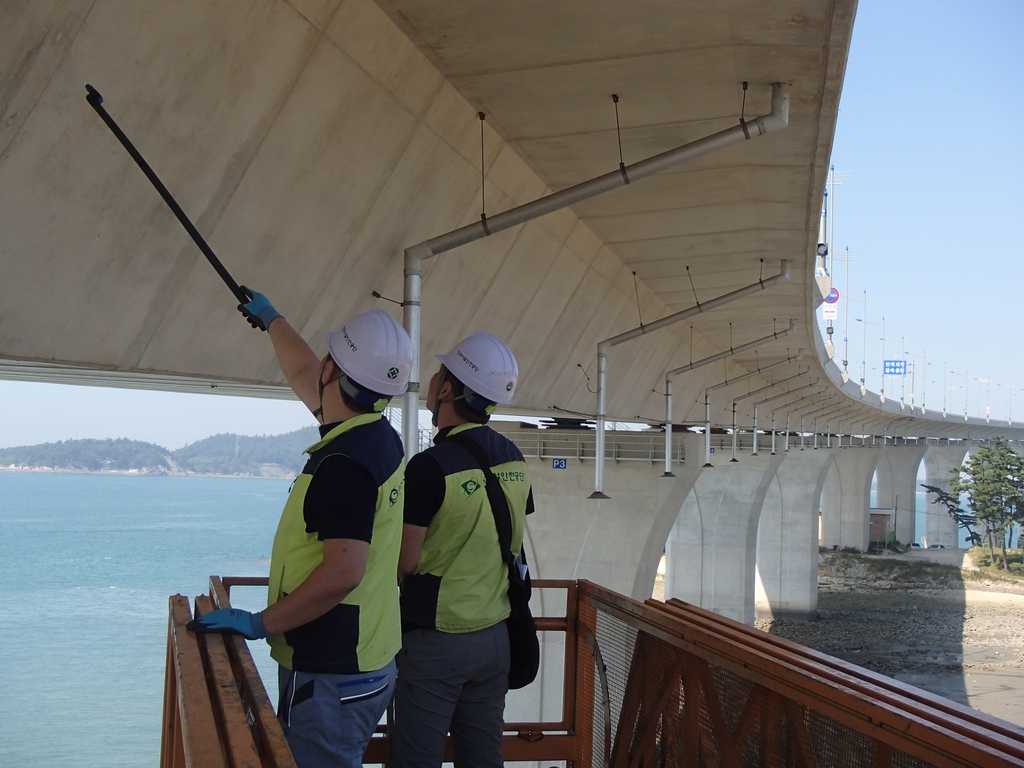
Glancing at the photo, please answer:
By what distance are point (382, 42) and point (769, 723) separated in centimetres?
508

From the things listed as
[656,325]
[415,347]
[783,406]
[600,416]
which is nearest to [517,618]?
[415,347]

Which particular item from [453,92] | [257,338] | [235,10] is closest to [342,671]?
[235,10]

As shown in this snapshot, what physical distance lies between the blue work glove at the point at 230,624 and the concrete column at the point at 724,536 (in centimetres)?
4405

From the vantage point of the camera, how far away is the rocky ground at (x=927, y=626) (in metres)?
44.2

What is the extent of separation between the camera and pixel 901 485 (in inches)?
4112

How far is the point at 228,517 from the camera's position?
124562 millimetres

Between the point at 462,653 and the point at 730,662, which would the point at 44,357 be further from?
the point at 730,662

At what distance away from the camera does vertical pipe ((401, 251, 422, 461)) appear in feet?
24.0

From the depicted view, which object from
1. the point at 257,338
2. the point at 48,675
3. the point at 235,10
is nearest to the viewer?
the point at 235,10

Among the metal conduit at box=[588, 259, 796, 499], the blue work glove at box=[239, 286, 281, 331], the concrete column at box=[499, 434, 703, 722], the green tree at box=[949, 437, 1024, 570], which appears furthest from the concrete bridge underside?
the green tree at box=[949, 437, 1024, 570]

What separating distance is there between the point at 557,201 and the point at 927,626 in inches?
2183

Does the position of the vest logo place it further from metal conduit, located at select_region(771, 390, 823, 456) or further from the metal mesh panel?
metal conduit, located at select_region(771, 390, 823, 456)

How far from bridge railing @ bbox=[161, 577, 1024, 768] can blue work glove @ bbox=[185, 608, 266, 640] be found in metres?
0.04

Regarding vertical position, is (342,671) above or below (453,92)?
below
